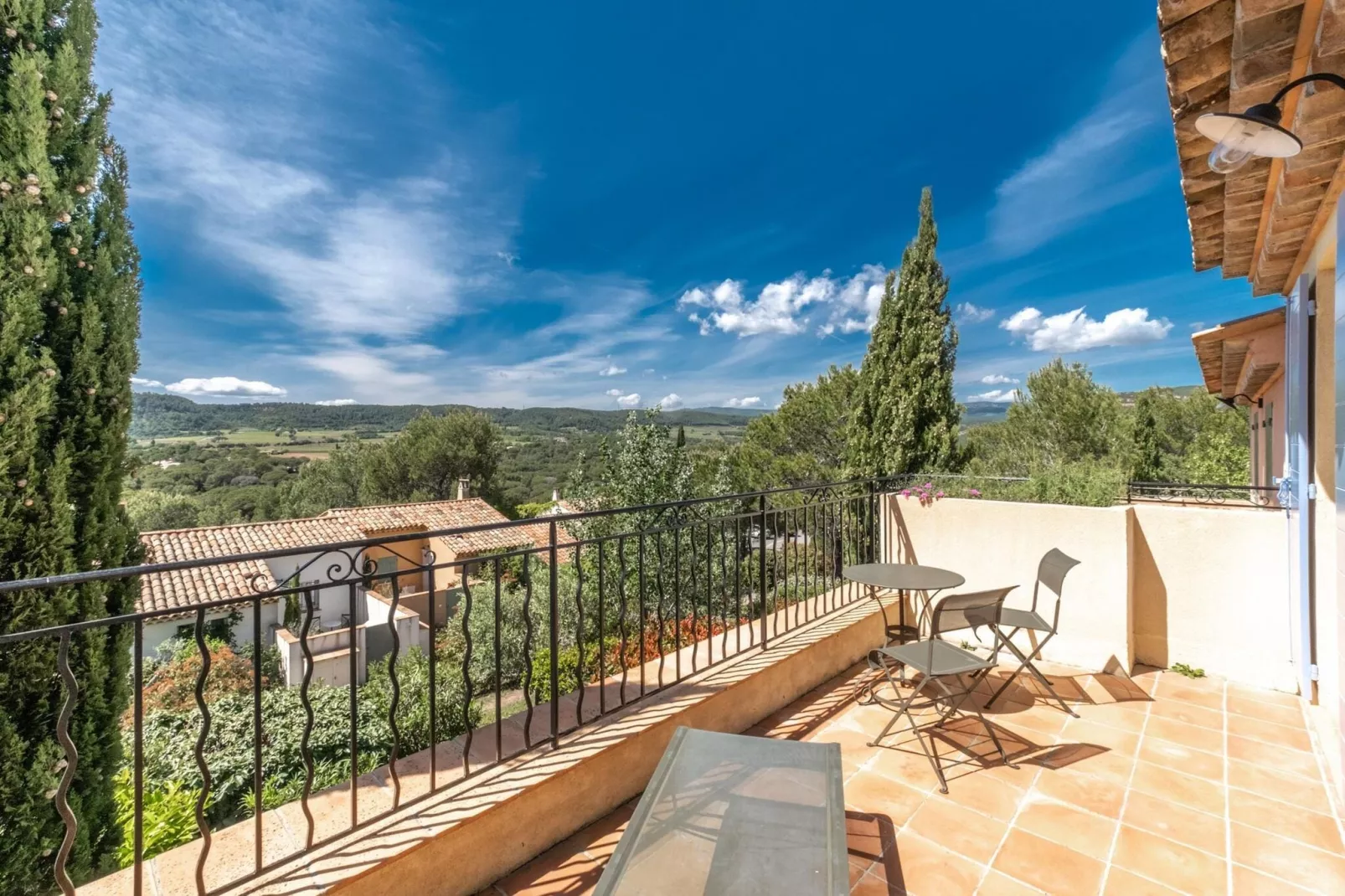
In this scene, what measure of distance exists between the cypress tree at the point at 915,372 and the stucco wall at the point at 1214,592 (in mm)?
5967

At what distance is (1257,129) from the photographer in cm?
160

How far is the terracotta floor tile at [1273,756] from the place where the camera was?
277 cm

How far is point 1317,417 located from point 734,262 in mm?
25599

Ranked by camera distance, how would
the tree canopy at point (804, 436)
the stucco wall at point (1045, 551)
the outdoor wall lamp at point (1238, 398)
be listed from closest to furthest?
the stucco wall at point (1045, 551) < the outdoor wall lamp at point (1238, 398) < the tree canopy at point (804, 436)

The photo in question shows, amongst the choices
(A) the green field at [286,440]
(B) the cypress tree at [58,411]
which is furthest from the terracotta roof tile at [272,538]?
(A) the green field at [286,440]

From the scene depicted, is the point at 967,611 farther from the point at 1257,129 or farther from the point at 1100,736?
the point at 1257,129

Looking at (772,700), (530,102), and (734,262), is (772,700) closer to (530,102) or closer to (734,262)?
(530,102)

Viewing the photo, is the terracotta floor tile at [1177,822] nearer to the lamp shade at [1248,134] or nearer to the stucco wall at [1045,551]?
the stucco wall at [1045,551]

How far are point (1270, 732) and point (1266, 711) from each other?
0.38 meters

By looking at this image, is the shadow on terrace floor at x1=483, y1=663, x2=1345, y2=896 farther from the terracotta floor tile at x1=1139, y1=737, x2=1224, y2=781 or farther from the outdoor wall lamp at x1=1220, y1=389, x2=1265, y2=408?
the outdoor wall lamp at x1=1220, y1=389, x2=1265, y2=408

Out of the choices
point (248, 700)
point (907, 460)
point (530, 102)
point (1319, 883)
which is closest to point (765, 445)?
point (907, 460)

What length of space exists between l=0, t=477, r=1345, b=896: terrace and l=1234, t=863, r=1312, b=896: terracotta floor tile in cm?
1

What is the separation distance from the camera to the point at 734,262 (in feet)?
88.9

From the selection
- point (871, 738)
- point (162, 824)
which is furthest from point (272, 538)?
point (871, 738)
